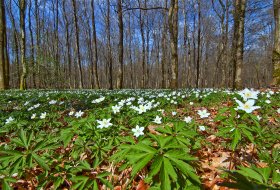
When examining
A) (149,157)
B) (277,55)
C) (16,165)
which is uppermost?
(277,55)

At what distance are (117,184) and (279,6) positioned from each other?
29.1 feet

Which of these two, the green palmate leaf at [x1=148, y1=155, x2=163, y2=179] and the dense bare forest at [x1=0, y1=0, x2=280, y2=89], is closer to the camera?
the green palmate leaf at [x1=148, y1=155, x2=163, y2=179]

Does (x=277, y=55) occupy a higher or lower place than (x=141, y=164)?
higher

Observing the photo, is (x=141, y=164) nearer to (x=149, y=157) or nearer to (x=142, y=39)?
(x=149, y=157)

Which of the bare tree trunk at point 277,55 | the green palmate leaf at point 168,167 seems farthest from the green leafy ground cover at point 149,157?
the bare tree trunk at point 277,55

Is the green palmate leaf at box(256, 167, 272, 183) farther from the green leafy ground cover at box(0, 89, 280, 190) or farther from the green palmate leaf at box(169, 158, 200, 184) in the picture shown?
the green palmate leaf at box(169, 158, 200, 184)

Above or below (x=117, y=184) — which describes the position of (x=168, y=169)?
above

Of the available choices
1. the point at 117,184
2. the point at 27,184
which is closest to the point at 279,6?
the point at 117,184

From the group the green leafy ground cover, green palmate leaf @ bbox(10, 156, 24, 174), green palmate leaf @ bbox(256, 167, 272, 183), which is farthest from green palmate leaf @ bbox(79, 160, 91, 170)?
green palmate leaf @ bbox(256, 167, 272, 183)

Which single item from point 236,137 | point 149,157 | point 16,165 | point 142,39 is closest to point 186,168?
point 149,157

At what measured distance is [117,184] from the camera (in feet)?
6.46

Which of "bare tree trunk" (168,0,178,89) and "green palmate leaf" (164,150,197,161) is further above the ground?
"bare tree trunk" (168,0,178,89)

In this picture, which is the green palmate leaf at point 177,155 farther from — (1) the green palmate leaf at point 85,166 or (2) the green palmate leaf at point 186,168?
(1) the green palmate leaf at point 85,166

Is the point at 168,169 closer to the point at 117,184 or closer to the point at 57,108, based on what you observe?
the point at 117,184
